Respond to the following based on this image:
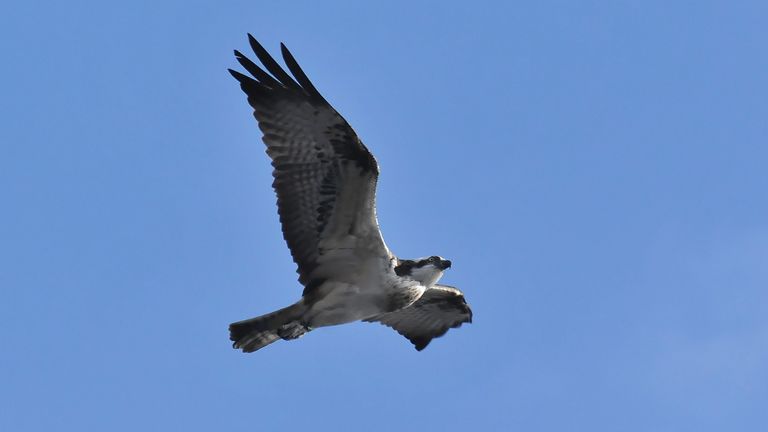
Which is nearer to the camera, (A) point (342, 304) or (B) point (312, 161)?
(B) point (312, 161)

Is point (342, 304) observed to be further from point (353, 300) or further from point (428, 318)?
point (428, 318)

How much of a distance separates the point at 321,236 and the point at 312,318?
2.72ft

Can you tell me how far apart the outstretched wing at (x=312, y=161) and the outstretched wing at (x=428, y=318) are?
7.52ft

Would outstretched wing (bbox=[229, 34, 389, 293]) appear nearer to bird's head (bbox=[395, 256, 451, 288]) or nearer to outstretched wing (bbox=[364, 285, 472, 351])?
bird's head (bbox=[395, 256, 451, 288])

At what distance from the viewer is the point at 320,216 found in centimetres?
1345

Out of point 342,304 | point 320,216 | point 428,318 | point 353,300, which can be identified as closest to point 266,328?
point 342,304

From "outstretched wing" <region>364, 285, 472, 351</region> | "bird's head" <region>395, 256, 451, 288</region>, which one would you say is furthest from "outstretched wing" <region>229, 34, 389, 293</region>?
"outstretched wing" <region>364, 285, 472, 351</region>

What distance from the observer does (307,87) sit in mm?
13164

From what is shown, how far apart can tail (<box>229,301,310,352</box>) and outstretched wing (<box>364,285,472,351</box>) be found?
2.24 metres

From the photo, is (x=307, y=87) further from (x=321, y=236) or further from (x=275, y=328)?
(x=275, y=328)

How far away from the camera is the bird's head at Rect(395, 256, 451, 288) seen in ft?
44.8

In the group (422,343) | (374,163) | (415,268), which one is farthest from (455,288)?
(374,163)

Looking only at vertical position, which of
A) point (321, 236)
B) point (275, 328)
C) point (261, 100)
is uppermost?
point (261, 100)

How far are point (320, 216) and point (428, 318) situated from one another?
2.91 m
